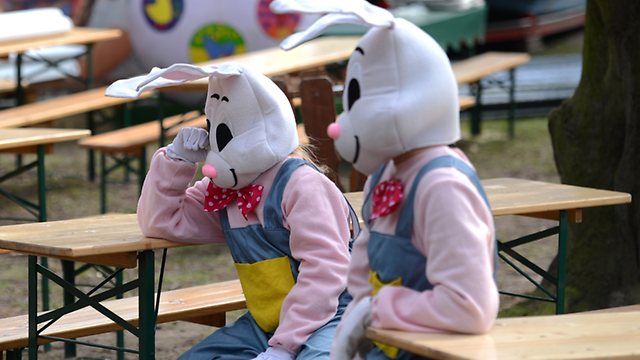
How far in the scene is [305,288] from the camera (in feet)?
12.7

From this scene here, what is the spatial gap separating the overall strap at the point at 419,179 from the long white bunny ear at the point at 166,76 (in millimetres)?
991

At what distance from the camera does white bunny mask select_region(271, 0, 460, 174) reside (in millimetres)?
3271

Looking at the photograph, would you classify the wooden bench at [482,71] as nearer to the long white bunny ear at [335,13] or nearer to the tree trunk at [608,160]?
the tree trunk at [608,160]

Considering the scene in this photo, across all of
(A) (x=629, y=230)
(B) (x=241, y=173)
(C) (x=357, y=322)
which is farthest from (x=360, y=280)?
(A) (x=629, y=230)

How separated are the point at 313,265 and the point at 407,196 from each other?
70 centimetres

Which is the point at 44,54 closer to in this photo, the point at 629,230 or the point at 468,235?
the point at 629,230

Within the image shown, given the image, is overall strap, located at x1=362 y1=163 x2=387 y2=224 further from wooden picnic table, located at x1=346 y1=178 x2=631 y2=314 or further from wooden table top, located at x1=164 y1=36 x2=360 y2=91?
wooden table top, located at x1=164 y1=36 x2=360 y2=91

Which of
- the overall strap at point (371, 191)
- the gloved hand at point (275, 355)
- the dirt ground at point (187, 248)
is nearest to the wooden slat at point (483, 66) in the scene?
the dirt ground at point (187, 248)

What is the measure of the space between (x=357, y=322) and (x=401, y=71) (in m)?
0.62

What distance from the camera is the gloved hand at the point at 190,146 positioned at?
4230 millimetres

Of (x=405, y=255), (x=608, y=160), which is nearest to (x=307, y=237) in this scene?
(x=405, y=255)

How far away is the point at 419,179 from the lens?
3.23m

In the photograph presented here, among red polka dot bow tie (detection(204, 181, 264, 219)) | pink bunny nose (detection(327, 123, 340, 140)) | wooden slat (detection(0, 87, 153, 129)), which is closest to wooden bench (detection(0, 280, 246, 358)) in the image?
red polka dot bow tie (detection(204, 181, 264, 219))

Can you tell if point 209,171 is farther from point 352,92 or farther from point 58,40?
Result: point 58,40
